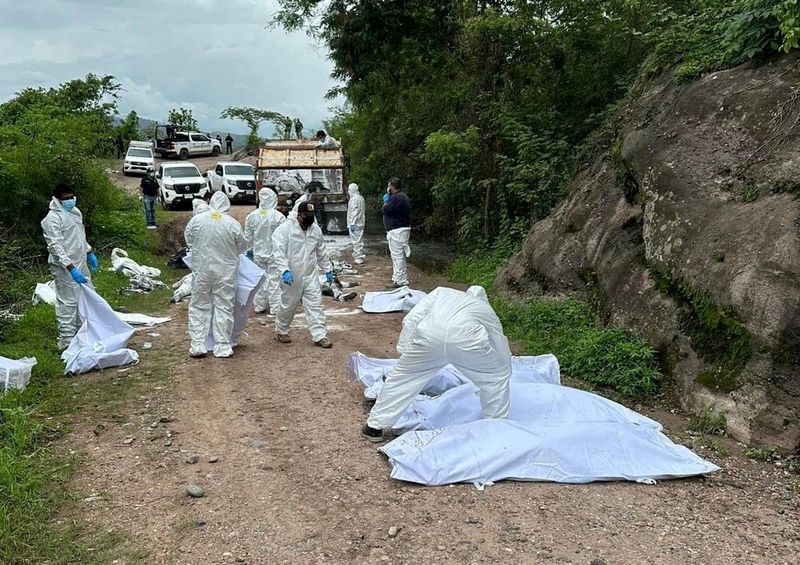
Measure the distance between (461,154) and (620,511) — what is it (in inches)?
357

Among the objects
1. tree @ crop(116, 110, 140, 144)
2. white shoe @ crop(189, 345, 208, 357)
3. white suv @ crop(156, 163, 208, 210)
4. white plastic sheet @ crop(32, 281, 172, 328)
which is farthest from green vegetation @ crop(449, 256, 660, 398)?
tree @ crop(116, 110, 140, 144)

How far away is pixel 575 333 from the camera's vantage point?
277 inches

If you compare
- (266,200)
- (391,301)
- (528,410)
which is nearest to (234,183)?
(266,200)

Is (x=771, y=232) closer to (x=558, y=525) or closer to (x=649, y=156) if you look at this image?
(x=649, y=156)

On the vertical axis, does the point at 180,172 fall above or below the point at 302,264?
above

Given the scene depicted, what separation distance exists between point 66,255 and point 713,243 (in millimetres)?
6492

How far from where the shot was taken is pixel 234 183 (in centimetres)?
2072

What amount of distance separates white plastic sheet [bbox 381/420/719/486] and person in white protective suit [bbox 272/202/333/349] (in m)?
3.21

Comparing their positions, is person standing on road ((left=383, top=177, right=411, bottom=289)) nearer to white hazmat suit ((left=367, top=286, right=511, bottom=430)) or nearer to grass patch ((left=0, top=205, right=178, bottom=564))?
grass patch ((left=0, top=205, right=178, bottom=564))

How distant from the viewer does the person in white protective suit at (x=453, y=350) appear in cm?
439

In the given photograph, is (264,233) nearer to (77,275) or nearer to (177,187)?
(77,275)

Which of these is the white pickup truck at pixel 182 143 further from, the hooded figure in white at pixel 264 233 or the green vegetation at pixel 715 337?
the green vegetation at pixel 715 337

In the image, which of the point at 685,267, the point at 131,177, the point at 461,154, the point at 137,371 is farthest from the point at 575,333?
the point at 131,177

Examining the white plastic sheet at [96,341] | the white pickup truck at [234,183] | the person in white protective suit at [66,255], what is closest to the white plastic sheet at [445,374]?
the white plastic sheet at [96,341]
